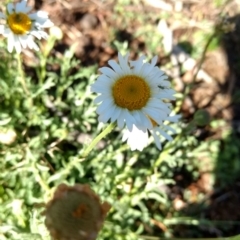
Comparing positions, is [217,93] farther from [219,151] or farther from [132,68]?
[132,68]

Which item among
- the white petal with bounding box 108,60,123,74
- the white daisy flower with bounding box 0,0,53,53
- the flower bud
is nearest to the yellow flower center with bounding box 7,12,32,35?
the white daisy flower with bounding box 0,0,53,53

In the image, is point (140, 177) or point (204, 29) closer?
point (140, 177)

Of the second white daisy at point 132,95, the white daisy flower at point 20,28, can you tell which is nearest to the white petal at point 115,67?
the second white daisy at point 132,95

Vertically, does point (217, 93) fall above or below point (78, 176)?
above

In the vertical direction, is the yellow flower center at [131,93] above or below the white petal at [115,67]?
below

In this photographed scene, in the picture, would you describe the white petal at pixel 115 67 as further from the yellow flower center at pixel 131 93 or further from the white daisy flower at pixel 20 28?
the white daisy flower at pixel 20 28

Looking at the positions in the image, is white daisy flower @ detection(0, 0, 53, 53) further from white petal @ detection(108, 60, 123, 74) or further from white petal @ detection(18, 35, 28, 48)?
white petal @ detection(108, 60, 123, 74)

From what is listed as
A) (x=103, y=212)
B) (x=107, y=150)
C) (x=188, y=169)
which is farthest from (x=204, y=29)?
(x=103, y=212)

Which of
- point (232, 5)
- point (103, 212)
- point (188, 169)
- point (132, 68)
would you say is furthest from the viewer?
point (232, 5)

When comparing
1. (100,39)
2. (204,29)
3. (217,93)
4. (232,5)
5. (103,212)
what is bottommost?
(103,212)
